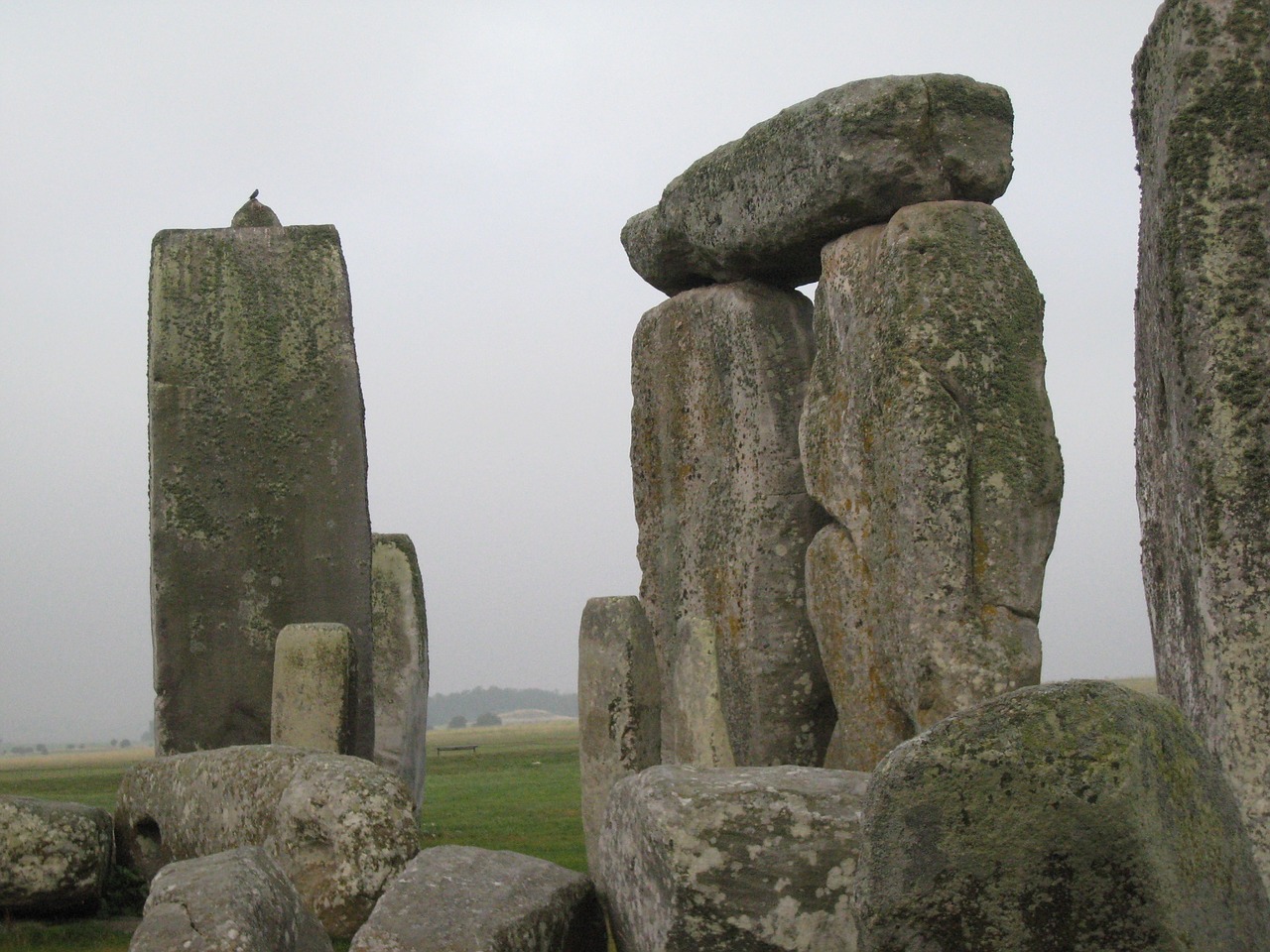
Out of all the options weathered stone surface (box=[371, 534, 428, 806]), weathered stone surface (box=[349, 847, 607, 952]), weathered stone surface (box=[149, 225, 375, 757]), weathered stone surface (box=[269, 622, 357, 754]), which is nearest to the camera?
weathered stone surface (box=[349, 847, 607, 952])

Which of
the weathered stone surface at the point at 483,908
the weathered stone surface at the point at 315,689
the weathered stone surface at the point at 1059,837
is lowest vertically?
the weathered stone surface at the point at 483,908

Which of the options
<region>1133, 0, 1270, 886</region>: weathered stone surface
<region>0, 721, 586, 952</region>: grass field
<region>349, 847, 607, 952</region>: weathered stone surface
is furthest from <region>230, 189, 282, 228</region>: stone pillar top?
<region>1133, 0, 1270, 886</region>: weathered stone surface

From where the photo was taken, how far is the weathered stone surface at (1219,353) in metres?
4.21

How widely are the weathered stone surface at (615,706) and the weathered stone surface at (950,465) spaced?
1485mm

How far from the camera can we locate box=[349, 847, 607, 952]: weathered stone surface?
17.8 feet

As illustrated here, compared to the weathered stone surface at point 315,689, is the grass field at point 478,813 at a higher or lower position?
lower

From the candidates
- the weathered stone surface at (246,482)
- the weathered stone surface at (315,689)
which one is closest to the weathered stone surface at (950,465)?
the weathered stone surface at (315,689)

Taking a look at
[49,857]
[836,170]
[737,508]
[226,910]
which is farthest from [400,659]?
[226,910]

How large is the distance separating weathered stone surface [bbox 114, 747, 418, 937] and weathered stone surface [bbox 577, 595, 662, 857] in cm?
150

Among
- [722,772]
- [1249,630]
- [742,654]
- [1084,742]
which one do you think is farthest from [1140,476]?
[742,654]

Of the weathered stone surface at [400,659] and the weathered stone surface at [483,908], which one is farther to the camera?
the weathered stone surface at [400,659]

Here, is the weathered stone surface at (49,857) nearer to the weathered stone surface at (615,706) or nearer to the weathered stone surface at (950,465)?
the weathered stone surface at (615,706)

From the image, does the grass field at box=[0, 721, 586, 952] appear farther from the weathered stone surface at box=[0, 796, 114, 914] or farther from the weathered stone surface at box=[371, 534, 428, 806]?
the weathered stone surface at box=[371, 534, 428, 806]

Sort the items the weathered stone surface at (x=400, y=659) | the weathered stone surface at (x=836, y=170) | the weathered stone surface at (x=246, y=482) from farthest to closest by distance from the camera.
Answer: the weathered stone surface at (x=400, y=659) < the weathered stone surface at (x=246, y=482) < the weathered stone surface at (x=836, y=170)
